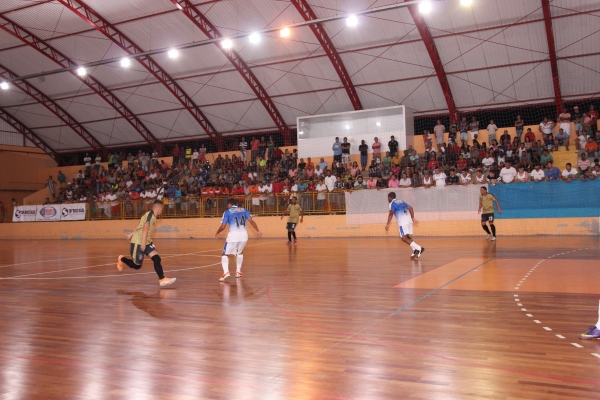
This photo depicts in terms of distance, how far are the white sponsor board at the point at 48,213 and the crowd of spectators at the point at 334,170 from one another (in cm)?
222

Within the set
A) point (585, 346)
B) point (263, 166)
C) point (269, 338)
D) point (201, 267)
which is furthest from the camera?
point (263, 166)

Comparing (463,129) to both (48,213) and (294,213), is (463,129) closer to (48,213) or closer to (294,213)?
(294,213)

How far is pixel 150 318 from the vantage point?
7.36 m

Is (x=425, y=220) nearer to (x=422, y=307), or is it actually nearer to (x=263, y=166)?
(x=263, y=166)

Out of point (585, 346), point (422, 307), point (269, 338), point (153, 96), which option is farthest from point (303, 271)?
point (153, 96)

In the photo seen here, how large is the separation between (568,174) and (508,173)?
242cm

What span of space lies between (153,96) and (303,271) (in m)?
28.6

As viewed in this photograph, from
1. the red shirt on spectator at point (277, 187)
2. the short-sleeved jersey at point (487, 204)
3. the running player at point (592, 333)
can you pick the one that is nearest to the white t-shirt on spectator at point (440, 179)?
the short-sleeved jersey at point (487, 204)

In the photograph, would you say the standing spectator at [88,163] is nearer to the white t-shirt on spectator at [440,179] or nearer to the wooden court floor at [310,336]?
the white t-shirt on spectator at [440,179]

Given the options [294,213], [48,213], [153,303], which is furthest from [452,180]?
[48,213]

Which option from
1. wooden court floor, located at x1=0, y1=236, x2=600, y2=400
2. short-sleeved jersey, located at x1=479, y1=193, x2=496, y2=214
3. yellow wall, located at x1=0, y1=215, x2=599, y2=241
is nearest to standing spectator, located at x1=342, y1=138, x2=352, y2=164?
yellow wall, located at x1=0, y1=215, x2=599, y2=241

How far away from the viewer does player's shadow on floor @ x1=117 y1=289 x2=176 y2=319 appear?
301 inches

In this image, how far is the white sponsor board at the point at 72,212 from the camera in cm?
3438

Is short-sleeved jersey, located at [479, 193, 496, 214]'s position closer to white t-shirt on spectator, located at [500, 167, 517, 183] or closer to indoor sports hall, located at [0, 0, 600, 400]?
indoor sports hall, located at [0, 0, 600, 400]
